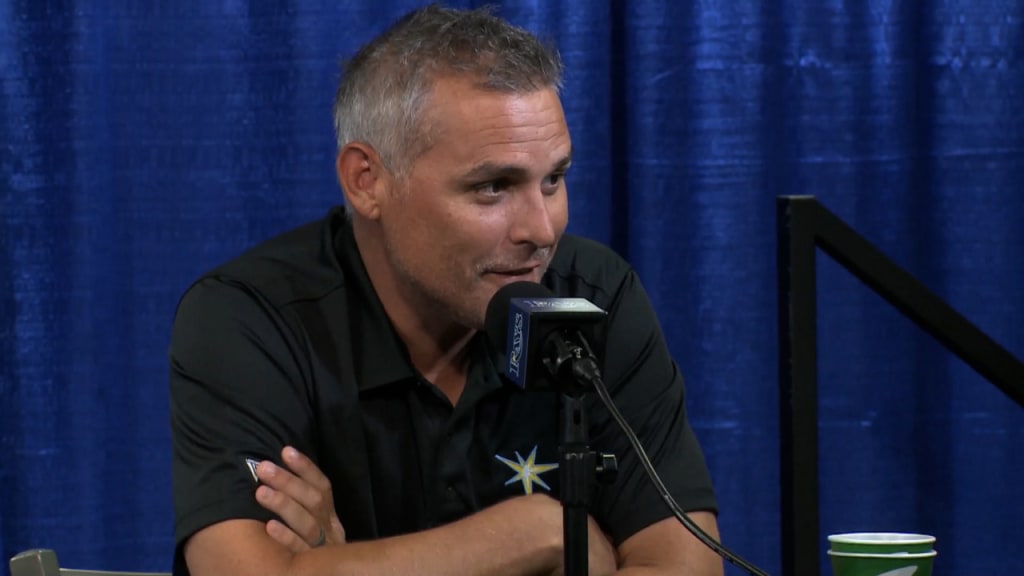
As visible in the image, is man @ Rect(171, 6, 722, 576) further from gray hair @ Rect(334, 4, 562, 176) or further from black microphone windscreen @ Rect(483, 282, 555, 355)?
black microphone windscreen @ Rect(483, 282, 555, 355)

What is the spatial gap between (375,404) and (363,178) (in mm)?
293

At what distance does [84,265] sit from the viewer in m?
2.39

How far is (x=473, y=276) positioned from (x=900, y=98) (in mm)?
1184

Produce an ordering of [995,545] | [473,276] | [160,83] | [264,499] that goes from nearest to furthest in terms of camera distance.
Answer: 1. [264,499]
2. [473,276]
3. [160,83]
4. [995,545]

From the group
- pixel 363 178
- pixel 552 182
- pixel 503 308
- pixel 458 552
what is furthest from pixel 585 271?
pixel 503 308

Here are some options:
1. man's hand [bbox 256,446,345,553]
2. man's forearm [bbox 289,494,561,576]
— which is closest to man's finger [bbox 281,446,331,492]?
man's hand [bbox 256,446,345,553]

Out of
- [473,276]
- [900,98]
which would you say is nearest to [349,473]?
[473,276]

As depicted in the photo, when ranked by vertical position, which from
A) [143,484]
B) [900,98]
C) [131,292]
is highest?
[900,98]

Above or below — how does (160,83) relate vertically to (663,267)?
above

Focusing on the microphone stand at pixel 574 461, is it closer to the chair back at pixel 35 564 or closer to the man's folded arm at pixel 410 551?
the man's folded arm at pixel 410 551

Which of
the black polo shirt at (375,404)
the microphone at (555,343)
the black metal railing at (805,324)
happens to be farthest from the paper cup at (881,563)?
the black polo shirt at (375,404)

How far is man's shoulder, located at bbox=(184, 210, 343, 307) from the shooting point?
169 centimetres

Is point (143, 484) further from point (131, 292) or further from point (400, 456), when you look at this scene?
point (400, 456)

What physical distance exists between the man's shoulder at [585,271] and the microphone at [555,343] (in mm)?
715
